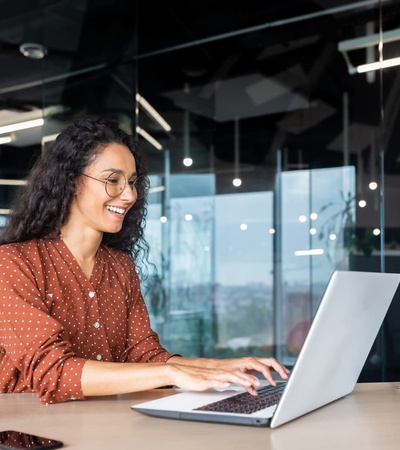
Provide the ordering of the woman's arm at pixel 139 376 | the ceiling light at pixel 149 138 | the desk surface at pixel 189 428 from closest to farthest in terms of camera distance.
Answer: the desk surface at pixel 189 428, the woman's arm at pixel 139 376, the ceiling light at pixel 149 138

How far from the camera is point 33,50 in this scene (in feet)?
13.4

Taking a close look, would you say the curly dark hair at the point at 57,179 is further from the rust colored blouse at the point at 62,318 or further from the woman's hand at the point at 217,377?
the woman's hand at the point at 217,377

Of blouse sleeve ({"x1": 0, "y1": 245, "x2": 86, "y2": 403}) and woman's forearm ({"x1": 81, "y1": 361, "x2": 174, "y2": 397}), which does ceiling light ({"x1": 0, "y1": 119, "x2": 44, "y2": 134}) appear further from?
woman's forearm ({"x1": 81, "y1": 361, "x2": 174, "y2": 397})

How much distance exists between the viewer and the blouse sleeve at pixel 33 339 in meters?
1.62

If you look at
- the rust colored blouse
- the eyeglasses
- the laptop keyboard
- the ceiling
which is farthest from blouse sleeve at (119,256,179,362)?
the ceiling

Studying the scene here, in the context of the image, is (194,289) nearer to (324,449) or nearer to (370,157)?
(370,157)

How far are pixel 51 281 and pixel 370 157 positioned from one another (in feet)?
9.95

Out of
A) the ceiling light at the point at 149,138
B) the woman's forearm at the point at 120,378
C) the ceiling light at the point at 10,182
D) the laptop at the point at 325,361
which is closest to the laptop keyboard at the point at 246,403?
the laptop at the point at 325,361

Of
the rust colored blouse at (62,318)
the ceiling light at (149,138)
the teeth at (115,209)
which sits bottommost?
the rust colored blouse at (62,318)

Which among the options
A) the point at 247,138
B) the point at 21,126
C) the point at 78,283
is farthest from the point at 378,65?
the point at 78,283

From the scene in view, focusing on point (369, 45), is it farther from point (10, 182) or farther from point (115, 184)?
point (115, 184)

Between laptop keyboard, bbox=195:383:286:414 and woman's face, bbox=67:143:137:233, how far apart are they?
0.73 meters

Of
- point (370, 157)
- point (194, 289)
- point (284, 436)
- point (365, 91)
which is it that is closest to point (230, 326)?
point (194, 289)

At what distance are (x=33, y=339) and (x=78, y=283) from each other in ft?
1.10
